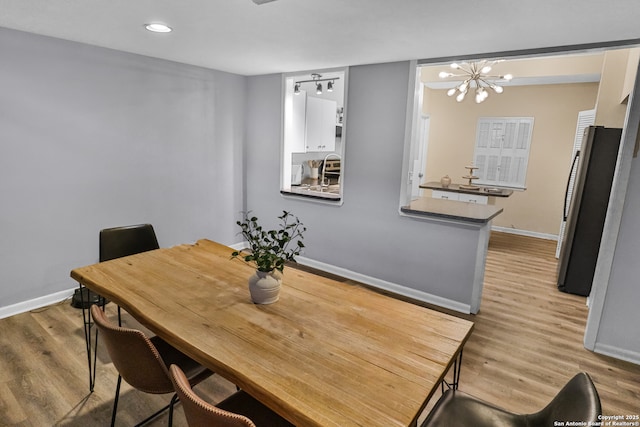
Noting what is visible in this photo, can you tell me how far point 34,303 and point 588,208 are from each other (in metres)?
5.41

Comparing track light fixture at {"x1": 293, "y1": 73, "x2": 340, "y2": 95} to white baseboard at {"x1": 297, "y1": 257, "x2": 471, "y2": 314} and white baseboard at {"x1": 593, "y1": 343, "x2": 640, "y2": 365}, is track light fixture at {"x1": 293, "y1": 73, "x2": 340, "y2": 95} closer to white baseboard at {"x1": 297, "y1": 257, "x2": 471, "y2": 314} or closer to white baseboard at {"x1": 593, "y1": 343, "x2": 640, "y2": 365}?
white baseboard at {"x1": 297, "y1": 257, "x2": 471, "y2": 314}

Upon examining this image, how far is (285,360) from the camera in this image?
1314 mm

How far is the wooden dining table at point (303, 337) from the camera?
1131mm

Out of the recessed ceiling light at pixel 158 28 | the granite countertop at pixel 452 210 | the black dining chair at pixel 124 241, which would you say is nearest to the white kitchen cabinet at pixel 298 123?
the granite countertop at pixel 452 210

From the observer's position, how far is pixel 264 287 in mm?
1720

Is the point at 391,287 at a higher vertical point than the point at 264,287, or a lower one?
lower

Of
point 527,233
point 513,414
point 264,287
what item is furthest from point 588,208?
point 264,287

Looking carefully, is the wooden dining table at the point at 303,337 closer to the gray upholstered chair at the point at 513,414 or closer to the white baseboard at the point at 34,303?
the gray upholstered chair at the point at 513,414

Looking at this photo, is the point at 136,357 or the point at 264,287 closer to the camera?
the point at 136,357

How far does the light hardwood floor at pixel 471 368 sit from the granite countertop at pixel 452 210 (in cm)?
91

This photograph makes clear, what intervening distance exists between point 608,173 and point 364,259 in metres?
2.62

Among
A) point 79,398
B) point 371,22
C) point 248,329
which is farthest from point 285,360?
point 371,22

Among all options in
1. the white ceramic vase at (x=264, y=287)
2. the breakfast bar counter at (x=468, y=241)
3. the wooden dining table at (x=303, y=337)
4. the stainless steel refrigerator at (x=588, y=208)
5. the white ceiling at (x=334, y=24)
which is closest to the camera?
the wooden dining table at (x=303, y=337)

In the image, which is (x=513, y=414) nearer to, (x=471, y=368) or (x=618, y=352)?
(x=471, y=368)
